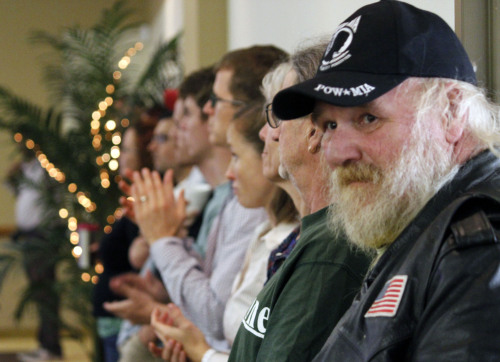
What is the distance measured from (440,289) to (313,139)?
61cm

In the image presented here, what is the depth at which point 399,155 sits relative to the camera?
1.10 m

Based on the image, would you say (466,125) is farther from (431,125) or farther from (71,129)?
(71,129)

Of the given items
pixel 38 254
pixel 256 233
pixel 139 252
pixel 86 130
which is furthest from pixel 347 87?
Answer: pixel 38 254

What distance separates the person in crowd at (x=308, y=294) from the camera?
128 centimetres

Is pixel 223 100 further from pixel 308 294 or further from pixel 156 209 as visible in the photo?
pixel 308 294

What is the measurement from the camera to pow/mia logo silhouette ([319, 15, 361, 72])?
113 cm

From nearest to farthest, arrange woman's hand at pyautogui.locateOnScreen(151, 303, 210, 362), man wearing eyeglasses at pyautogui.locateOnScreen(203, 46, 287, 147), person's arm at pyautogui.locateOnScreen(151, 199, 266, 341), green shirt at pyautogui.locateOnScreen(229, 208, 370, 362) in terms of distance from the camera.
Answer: green shirt at pyautogui.locateOnScreen(229, 208, 370, 362), woman's hand at pyautogui.locateOnScreen(151, 303, 210, 362), person's arm at pyautogui.locateOnScreen(151, 199, 266, 341), man wearing eyeglasses at pyautogui.locateOnScreen(203, 46, 287, 147)

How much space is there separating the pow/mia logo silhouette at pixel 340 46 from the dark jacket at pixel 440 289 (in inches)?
9.3

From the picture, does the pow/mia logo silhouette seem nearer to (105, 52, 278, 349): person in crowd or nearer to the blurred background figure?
(105, 52, 278, 349): person in crowd

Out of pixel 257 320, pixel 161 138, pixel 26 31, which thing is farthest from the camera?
pixel 26 31

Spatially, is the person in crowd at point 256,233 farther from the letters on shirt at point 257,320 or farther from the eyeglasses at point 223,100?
the letters on shirt at point 257,320

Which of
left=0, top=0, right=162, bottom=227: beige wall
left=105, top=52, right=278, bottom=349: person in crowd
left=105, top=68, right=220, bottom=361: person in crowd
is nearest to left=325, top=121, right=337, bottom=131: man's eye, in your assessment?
left=105, top=52, right=278, bottom=349: person in crowd

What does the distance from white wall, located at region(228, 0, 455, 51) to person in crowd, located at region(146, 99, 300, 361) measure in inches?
11.2

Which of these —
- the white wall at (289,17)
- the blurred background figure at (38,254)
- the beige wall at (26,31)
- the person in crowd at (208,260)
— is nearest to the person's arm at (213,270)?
the person in crowd at (208,260)
